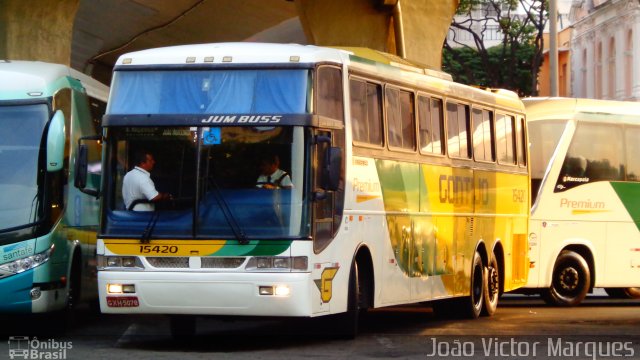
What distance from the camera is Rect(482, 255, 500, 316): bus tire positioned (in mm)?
20766

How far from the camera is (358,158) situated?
15516 mm

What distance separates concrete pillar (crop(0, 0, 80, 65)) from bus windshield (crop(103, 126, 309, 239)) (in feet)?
37.9

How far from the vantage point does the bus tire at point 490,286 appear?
2077 centimetres

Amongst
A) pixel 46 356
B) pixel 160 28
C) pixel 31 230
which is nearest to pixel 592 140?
pixel 31 230

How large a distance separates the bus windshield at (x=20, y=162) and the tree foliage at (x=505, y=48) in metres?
31.0

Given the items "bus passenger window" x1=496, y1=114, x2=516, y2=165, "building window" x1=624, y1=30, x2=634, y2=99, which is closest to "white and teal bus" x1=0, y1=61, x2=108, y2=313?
"bus passenger window" x1=496, y1=114, x2=516, y2=165

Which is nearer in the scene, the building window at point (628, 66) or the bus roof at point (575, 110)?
the bus roof at point (575, 110)

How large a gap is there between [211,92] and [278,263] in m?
1.85

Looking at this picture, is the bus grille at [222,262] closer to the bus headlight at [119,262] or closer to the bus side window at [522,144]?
the bus headlight at [119,262]

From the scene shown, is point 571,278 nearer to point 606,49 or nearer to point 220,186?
point 220,186

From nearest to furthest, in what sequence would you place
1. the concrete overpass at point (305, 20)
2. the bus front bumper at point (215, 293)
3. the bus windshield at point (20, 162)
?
the bus front bumper at point (215, 293), the bus windshield at point (20, 162), the concrete overpass at point (305, 20)

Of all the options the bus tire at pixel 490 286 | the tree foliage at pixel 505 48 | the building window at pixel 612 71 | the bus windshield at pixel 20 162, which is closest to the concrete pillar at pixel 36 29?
the bus windshield at pixel 20 162

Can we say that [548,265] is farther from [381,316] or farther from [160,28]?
[160,28]

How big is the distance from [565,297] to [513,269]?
2.24 m
